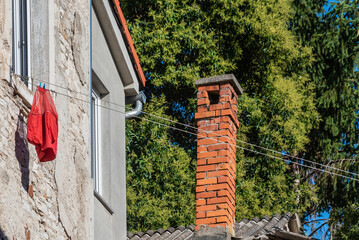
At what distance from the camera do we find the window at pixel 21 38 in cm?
690

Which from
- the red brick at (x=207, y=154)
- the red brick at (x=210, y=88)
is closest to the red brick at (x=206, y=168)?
the red brick at (x=207, y=154)

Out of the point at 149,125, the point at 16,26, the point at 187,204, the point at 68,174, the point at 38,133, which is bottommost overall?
the point at 187,204

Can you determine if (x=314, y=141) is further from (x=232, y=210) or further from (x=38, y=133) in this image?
(x=38, y=133)

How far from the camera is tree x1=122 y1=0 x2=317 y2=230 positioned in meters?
18.4

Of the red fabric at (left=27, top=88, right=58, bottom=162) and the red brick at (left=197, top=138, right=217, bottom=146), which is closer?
the red fabric at (left=27, top=88, right=58, bottom=162)

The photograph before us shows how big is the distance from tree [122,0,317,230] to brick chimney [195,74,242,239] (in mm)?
8584

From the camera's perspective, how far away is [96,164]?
377 inches

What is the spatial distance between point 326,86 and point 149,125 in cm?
678

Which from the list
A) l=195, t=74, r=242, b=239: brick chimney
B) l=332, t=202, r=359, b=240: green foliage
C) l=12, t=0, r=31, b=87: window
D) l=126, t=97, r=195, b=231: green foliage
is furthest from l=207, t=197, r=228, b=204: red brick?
l=332, t=202, r=359, b=240: green foliage

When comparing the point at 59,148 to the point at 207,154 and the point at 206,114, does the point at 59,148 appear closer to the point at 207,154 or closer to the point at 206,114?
the point at 207,154

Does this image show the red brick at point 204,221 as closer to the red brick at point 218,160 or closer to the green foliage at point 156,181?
the red brick at point 218,160

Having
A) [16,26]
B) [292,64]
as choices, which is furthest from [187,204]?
[16,26]

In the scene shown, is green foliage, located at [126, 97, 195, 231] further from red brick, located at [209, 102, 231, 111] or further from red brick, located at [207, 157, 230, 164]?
red brick, located at [207, 157, 230, 164]

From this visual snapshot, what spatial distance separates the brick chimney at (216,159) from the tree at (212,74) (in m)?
8.58
